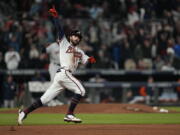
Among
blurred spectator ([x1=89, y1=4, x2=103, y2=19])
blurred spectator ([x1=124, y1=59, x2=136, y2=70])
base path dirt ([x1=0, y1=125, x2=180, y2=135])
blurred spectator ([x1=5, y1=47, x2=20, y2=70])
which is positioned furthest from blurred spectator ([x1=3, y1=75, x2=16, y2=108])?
base path dirt ([x1=0, y1=125, x2=180, y2=135])

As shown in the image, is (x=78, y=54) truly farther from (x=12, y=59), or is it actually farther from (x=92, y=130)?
(x=12, y=59)

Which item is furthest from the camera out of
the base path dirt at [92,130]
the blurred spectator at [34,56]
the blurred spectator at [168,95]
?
the blurred spectator at [168,95]

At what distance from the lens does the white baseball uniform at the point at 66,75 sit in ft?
41.4

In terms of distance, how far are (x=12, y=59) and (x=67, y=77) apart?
28.8 feet

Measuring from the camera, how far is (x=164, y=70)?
22250mm

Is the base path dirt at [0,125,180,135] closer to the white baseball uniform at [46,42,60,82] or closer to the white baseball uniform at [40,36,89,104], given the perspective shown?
the white baseball uniform at [40,36,89,104]

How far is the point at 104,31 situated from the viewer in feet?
74.5

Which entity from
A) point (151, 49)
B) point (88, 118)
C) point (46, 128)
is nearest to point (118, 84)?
point (151, 49)

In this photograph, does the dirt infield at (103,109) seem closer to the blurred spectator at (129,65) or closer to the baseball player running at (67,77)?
the blurred spectator at (129,65)

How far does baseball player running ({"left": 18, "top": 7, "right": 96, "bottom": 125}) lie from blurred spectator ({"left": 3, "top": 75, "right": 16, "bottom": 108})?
→ 8408mm

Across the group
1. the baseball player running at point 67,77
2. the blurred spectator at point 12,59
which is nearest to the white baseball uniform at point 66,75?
the baseball player running at point 67,77

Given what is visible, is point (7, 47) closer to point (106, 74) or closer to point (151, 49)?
point (106, 74)

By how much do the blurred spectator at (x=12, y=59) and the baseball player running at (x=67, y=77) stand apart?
27.1ft

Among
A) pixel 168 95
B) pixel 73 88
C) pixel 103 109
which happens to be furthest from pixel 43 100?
pixel 168 95
